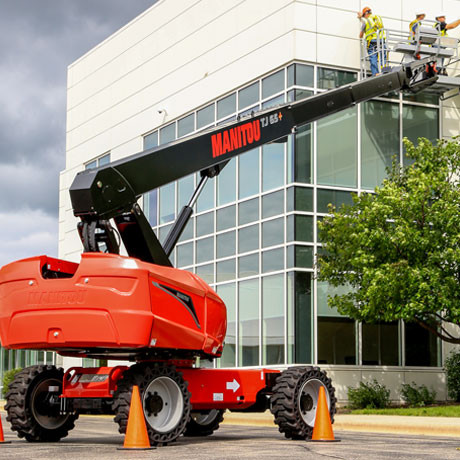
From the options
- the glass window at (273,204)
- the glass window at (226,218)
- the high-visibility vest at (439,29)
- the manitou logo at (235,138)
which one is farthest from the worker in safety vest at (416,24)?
the manitou logo at (235,138)

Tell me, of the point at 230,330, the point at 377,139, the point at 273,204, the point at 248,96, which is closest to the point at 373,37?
the point at 377,139

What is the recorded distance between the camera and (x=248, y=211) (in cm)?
2666

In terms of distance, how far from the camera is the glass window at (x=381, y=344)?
2483 cm

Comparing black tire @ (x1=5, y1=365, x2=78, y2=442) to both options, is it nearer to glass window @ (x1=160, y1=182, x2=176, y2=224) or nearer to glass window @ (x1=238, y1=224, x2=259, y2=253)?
glass window @ (x1=238, y1=224, x2=259, y2=253)

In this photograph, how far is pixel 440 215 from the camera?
848 inches

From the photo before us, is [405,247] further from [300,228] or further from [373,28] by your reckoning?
[373,28]

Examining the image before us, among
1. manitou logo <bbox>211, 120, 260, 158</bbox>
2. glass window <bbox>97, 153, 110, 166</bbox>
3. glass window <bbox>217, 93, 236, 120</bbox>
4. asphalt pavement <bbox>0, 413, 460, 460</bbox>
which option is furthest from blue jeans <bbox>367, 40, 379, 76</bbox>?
asphalt pavement <bbox>0, 413, 460, 460</bbox>

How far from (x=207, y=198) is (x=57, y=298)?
56.7ft

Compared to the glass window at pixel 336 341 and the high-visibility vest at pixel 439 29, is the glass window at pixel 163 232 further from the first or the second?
the high-visibility vest at pixel 439 29

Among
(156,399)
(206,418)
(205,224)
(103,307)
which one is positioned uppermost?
(205,224)

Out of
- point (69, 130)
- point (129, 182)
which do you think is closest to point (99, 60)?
point (69, 130)

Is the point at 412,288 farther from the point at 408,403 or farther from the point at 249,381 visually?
the point at 249,381

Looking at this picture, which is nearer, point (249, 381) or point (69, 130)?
point (249, 381)

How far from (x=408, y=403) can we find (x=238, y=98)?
10.2 metres
